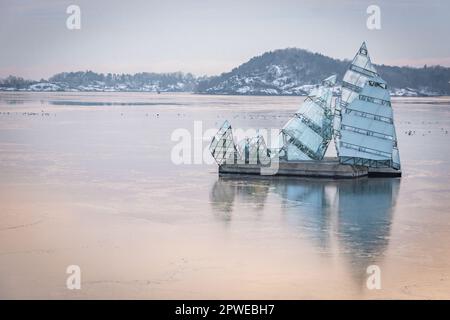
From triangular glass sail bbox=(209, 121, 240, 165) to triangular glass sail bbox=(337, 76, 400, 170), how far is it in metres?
6.82

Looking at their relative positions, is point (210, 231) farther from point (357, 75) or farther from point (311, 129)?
point (357, 75)

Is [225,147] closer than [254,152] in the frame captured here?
No

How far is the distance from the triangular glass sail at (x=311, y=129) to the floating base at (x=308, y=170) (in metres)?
0.97

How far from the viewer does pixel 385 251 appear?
39.1 m

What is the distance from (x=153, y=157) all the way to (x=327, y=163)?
17.5 m

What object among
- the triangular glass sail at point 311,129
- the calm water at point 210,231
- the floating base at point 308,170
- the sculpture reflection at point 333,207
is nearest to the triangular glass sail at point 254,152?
the floating base at point 308,170

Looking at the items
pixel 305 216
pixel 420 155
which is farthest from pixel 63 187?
pixel 420 155

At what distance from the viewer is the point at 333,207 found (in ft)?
161

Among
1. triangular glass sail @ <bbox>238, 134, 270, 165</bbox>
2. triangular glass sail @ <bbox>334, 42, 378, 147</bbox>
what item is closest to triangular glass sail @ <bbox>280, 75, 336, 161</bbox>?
triangular glass sail @ <bbox>238, 134, 270, 165</bbox>

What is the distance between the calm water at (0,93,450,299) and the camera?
1356 inches

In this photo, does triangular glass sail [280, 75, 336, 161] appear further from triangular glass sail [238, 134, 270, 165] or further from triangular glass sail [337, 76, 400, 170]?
triangular glass sail [337, 76, 400, 170]

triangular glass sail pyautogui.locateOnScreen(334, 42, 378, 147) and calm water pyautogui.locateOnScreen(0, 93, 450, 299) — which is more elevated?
triangular glass sail pyautogui.locateOnScreen(334, 42, 378, 147)

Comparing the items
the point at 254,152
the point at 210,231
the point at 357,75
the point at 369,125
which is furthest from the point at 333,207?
the point at 357,75

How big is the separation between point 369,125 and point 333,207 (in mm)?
10046
